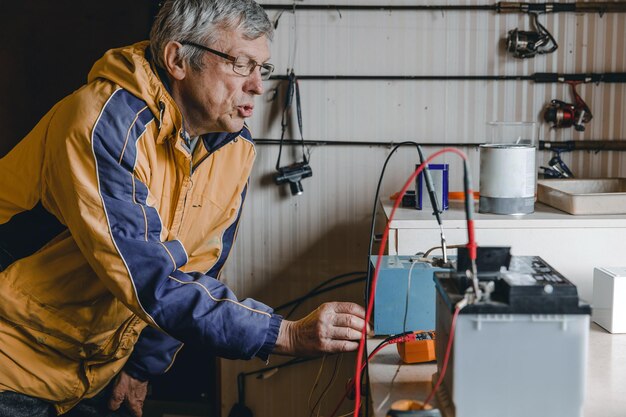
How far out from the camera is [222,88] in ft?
5.61

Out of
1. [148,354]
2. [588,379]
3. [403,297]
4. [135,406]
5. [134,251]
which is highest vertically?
[134,251]

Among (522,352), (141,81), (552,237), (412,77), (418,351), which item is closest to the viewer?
(522,352)

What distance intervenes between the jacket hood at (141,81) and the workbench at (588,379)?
703 millimetres

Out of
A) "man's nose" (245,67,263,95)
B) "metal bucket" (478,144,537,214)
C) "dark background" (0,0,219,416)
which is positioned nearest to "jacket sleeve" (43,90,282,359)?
"man's nose" (245,67,263,95)

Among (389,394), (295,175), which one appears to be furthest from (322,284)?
(389,394)

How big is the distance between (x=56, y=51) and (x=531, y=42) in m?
2.20

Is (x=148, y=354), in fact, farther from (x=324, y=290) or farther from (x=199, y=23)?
(x=199, y=23)

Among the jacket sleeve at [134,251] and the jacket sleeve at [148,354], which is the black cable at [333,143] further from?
the jacket sleeve at [134,251]

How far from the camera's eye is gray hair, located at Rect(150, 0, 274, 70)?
1.68 meters

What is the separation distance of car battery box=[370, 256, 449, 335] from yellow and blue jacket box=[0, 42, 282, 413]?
254 millimetres

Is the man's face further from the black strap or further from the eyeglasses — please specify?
the black strap

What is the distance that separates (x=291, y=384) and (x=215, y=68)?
144 centimetres

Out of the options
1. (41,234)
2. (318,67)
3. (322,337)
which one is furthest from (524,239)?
(41,234)

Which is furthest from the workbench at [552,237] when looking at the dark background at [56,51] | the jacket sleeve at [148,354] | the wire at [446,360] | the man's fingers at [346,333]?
the dark background at [56,51]
